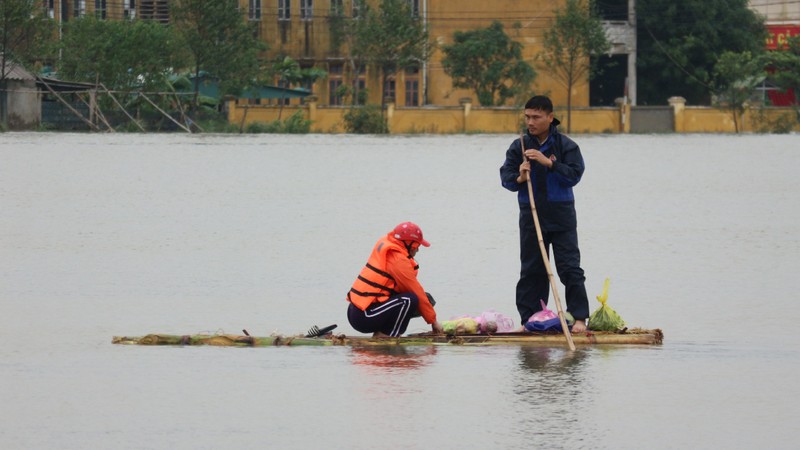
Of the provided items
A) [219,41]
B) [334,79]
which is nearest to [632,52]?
[334,79]

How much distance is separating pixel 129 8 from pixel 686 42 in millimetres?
23701

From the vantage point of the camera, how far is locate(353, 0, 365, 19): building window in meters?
67.2

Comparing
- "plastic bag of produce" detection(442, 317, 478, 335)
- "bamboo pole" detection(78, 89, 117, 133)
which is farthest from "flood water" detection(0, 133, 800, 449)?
"bamboo pole" detection(78, 89, 117, 133)

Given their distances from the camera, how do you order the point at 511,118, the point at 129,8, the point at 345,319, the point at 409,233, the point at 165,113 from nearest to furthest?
1. the point at 409,233
2. the point at 345,319
3. the point at 165,113
4. the point at 511,118
5. the point at 129,8

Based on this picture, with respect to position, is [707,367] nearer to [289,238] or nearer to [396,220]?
[289,238]

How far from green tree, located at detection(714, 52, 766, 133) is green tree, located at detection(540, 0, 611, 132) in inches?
176

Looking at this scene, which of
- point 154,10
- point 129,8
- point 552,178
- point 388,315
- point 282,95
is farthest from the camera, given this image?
point 129,8

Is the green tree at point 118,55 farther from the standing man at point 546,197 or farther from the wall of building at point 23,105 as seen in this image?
the standing man at point 546,197

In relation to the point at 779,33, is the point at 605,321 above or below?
below

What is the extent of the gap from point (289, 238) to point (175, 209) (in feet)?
18.7

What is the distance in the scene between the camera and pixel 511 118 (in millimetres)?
62312

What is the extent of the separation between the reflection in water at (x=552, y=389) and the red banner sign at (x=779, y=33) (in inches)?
2532

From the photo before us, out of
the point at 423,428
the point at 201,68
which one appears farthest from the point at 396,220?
the point at 201,68

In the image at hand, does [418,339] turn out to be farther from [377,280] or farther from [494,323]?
[494,323]
